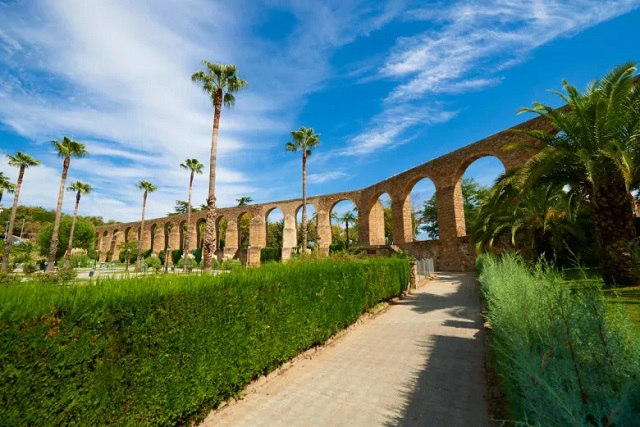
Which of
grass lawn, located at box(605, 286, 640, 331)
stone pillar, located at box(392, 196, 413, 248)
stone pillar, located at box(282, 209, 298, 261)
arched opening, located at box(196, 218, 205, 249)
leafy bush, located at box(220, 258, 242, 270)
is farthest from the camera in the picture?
arched opening, located at box(196, 218, 205, 249)

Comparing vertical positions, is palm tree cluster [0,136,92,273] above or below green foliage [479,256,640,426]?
above

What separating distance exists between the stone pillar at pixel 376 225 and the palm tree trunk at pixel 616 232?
69.2ft

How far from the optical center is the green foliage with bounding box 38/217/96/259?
3632 centimetres

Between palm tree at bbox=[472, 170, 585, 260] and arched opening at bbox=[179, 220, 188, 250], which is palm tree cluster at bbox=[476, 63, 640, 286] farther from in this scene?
arched opening at bbox=[179, 220, 188, 250]

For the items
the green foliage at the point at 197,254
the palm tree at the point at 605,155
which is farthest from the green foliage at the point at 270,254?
the palm tree at the point at 605,155

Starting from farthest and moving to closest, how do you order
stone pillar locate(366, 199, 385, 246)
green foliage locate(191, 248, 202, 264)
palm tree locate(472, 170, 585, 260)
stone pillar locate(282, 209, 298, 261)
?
green foliage locate(191, 248, 202, 264) → stone pillar locate(282, 209, 298, 261) → stone pillar locate(366, 199, 385, 246) → palm tree locate(472, 170, 585, 260)

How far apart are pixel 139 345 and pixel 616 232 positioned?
10.8 metres

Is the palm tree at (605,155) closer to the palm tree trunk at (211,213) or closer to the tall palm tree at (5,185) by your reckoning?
the palm tree trunk at (211,213)

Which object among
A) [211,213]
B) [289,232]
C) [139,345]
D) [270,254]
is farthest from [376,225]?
[139,345]

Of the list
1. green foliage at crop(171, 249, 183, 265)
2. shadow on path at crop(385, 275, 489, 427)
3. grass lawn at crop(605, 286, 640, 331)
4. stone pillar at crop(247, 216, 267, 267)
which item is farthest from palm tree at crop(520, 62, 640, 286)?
green foliage at crop(171, 249, 183, 265)

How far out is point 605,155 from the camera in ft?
23.2

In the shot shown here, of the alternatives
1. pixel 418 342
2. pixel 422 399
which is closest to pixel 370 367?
pixel 422 399

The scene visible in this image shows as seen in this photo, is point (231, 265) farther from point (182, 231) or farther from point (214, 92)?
point (182, 231)

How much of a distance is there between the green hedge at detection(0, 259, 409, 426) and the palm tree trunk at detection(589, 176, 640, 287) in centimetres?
855
